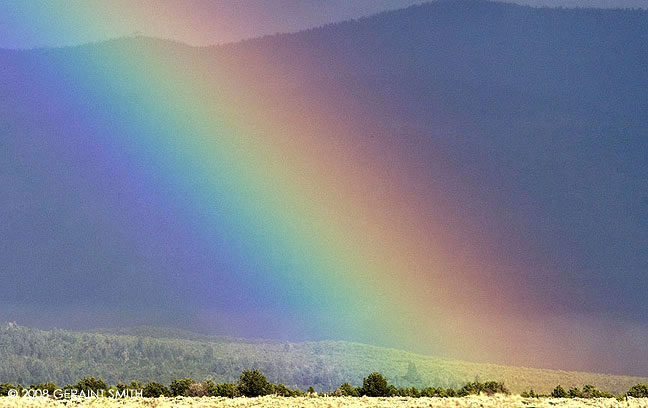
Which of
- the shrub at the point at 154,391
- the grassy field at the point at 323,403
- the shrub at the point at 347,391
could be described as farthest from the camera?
the shrub at the point at 347,391

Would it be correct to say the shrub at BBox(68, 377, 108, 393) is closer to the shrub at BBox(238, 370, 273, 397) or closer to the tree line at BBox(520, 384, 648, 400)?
the shrub at BBox(238, 370, 273, 397)

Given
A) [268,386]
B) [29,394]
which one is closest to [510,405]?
[268,386]

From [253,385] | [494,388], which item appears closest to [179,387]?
[253,385]

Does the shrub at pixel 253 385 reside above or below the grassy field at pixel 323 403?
above

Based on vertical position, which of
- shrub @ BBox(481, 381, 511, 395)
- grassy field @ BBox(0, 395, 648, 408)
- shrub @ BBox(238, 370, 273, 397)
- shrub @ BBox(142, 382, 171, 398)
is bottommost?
grassy field @ BBox(0, 395, 648, 408)

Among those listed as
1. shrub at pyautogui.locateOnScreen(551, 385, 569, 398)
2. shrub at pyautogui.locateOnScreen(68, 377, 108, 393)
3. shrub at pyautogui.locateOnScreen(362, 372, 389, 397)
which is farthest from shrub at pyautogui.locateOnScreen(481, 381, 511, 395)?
shrub at pyautogui.locateOnScreen(68, 377, 108, 393)

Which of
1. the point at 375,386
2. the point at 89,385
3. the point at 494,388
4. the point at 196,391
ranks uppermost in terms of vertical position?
the point at 494,388

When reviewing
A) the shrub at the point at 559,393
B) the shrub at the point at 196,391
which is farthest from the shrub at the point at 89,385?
the shrub at the point at 559,393

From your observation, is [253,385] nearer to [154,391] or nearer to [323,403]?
[154,391]

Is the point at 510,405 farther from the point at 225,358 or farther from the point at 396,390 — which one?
the point at 225,358

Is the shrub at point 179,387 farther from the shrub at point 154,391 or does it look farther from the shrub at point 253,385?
the shrub at point 253,385
